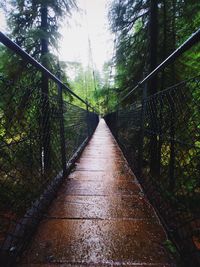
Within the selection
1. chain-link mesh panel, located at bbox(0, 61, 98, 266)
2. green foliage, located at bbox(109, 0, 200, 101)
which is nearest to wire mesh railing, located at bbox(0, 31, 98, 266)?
chain-link mesh panel, located at bbox(0, 61, 98, 266)

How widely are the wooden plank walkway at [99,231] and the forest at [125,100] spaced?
0.46 ft

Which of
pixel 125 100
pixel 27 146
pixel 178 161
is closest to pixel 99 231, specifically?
pixel 178 161

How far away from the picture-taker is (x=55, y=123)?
7.06 feet

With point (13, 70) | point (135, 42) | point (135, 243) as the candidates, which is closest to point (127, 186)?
point (135, 243)

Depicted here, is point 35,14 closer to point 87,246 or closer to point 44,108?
point 44,108

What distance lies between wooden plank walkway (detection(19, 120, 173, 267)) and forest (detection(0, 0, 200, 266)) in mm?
141

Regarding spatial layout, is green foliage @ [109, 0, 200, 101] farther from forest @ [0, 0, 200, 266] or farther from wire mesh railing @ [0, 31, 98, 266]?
wire mesh railing @ [0, 31, 98, 266]

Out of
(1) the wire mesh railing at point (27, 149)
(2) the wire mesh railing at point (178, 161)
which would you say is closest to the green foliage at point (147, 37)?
(2) the wire mesh railing at point (178, 161)

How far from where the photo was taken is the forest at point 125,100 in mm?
1644

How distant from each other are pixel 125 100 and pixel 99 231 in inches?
133

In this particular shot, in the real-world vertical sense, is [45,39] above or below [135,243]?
above

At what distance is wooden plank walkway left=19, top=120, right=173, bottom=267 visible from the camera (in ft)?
3.29

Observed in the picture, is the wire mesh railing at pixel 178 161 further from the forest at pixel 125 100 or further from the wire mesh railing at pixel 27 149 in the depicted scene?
the wire mesh railing at pixel 27 149

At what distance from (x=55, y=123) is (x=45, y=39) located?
11.9ft
